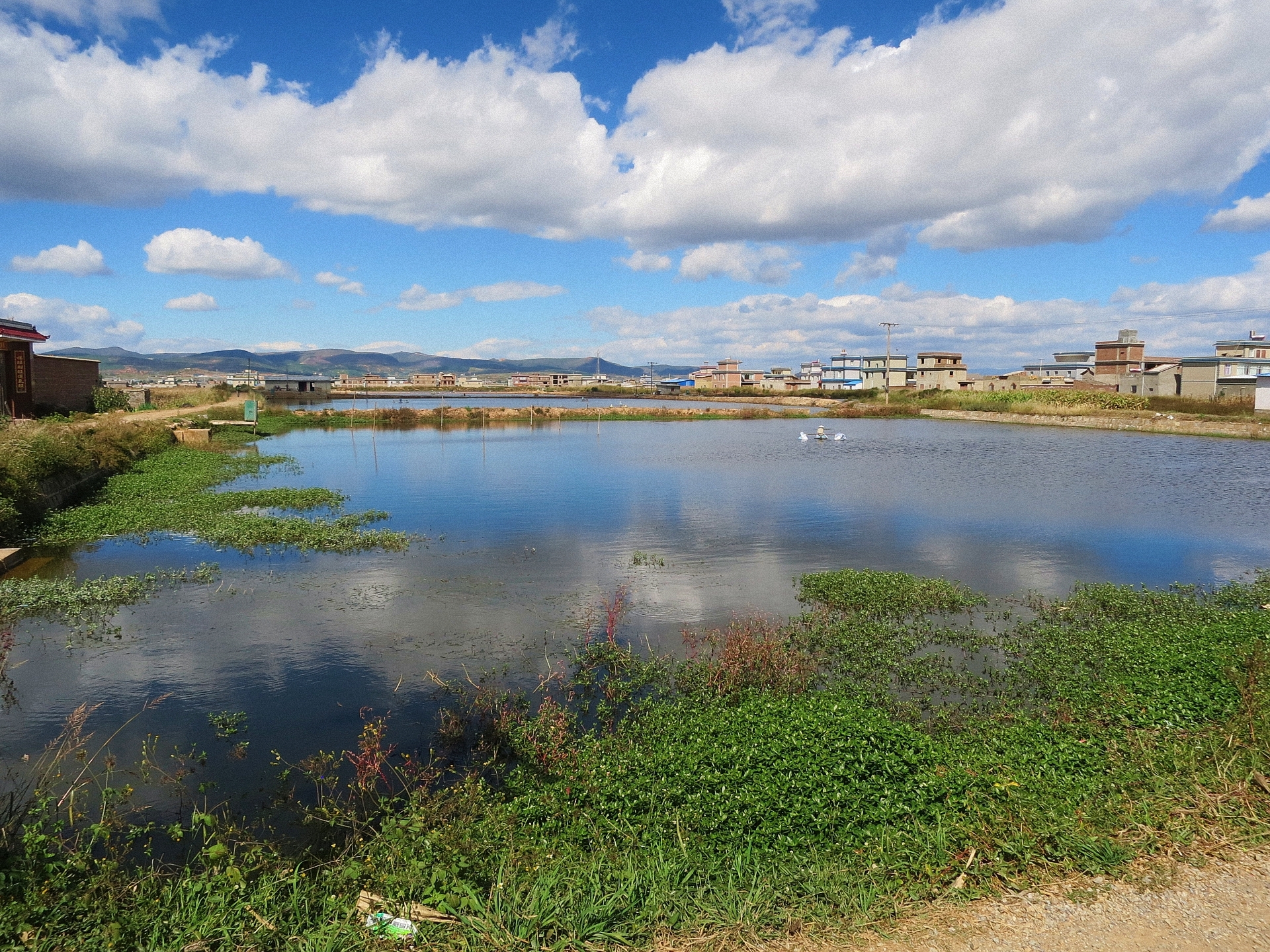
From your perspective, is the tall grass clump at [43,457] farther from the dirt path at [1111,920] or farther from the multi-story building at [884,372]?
the multi-story building at [884,372]

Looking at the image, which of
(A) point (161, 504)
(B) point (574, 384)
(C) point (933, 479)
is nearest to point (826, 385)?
(B) point (574, 384)

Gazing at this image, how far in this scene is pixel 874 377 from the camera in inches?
4766

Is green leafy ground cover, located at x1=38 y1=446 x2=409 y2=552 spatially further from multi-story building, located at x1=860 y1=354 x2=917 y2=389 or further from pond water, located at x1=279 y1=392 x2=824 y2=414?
multi-story building, located at x1=860 y1=354 x2=917 y2=389

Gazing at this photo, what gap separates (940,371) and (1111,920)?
104589 mm

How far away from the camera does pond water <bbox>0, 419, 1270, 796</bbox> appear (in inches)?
358

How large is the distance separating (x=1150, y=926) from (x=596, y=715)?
5341 mm

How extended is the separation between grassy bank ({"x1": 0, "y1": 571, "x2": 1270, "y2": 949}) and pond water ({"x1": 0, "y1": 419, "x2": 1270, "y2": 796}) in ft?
3.38

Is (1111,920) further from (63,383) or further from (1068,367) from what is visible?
(1068,367)

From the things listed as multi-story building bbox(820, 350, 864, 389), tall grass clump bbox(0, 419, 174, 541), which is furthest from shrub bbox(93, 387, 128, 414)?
multi-story building bbox(820, 350, 864, 389)

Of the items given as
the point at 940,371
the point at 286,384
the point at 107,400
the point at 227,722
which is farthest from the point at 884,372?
the point at 227,722

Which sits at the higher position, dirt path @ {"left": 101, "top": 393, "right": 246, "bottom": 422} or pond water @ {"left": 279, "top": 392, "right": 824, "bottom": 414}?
pond water @ {"left": 279, "top": 392, "right": 824, "bottom": 414}

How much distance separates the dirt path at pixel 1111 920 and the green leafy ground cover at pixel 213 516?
14127mm

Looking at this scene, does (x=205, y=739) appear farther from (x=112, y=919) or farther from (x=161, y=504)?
(x=161, y=504)

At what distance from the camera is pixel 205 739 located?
A: 26.1 ft
